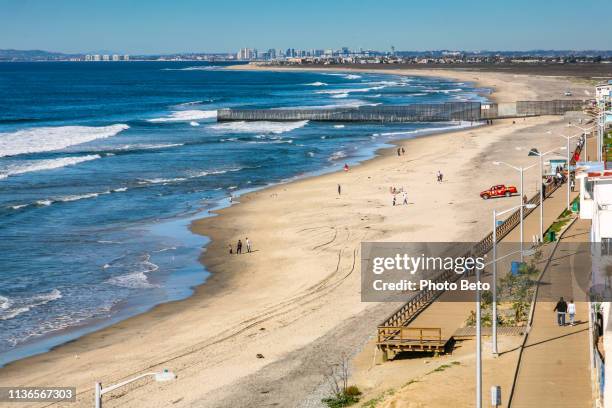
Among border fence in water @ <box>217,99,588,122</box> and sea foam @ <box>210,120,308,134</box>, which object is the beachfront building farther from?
border fence in water @ <box>217,99,588,122</box>

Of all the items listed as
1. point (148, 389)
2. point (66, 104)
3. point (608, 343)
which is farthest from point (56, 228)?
point (66, 104)

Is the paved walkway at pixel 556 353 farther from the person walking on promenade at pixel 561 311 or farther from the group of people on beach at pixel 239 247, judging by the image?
the group of people on beach at pixel 239 247

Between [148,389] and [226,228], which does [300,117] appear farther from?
[148,389]

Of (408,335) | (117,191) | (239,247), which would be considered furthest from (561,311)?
(117,191)

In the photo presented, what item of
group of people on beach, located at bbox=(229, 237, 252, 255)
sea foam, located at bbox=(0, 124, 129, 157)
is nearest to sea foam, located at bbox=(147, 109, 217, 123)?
sea foam, located at bbox=(0, 124, 129, 157)

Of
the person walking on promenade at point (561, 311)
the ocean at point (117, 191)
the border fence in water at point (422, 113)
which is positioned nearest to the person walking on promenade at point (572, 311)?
the person walking on promenade at point (561, 311)
